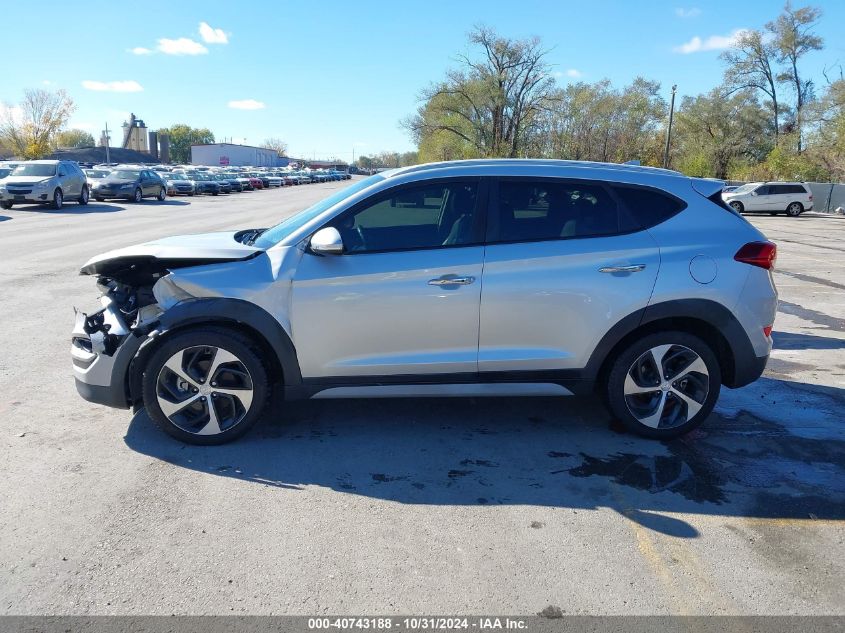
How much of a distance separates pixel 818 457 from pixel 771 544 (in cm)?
135

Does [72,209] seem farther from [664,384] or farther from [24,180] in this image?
[664,384]

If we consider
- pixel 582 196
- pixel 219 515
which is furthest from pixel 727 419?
pixel 219 515

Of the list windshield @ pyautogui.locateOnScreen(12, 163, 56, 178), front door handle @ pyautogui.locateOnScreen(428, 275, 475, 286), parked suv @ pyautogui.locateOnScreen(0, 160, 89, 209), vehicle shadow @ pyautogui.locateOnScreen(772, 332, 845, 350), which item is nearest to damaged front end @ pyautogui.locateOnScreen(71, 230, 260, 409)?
front door handle @ pyautogui.locateOnScreen(428, 275, 475, 286)

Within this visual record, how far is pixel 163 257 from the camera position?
4.25m

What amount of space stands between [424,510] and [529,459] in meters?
0.93

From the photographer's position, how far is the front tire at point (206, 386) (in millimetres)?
4109

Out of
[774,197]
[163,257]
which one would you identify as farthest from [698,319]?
[774,197]

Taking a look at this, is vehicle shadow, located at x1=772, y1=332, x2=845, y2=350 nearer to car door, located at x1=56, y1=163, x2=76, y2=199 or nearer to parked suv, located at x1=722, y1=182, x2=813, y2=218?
car door, located at x1=56, y1=163, x2=76, y2=199

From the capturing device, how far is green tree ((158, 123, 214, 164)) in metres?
151

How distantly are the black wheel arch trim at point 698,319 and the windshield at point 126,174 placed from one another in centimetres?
3178

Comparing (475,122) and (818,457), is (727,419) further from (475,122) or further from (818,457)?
(475,122)

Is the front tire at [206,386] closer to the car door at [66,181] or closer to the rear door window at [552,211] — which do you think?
the rear door window at [552,211]

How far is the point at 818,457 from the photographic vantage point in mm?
4266

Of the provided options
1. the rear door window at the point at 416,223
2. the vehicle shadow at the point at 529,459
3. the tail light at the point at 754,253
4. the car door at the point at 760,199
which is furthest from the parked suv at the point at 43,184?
the car door at the point at 760,199
